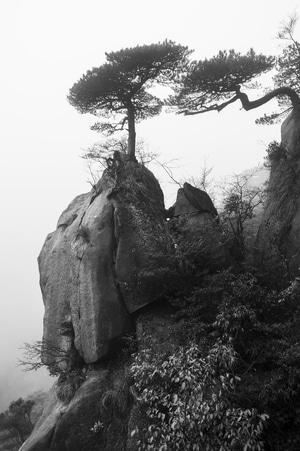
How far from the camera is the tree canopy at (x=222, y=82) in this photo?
58.7ft

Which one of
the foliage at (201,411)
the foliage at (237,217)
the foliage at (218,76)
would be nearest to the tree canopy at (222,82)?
the foliage at (218,76)

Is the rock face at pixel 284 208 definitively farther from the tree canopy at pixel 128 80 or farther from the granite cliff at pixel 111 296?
the tree canopy at pixel 128 80

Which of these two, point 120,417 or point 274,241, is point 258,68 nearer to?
point 274,241

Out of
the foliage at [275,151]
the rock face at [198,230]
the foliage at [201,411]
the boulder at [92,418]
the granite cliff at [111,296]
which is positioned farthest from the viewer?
the foliage at [275,151]

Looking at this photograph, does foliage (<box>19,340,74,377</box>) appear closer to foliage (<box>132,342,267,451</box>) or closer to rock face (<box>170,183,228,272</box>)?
rock face (<box>170,183,228,272</box>)

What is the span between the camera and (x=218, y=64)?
17.8m

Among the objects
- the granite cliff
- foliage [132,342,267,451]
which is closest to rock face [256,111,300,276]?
the granite cliff

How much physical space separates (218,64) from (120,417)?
1687 cm

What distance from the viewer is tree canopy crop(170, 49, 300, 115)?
17.9 metres

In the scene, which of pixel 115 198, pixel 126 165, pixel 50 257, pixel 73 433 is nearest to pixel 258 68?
pixel 126 165

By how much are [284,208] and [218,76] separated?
25.9ft

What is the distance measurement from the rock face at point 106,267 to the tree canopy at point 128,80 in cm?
428

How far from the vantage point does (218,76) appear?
18.3 m

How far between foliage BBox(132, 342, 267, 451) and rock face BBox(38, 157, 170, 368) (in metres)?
4.97
